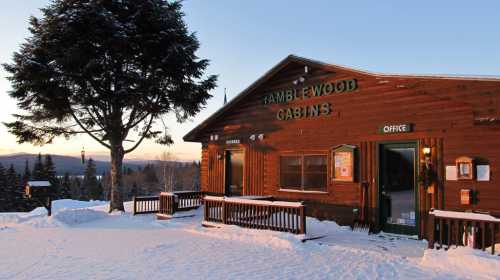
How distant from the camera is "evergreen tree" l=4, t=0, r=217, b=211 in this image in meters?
14.7

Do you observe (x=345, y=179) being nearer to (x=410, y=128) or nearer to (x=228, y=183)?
(x=410, y=128)

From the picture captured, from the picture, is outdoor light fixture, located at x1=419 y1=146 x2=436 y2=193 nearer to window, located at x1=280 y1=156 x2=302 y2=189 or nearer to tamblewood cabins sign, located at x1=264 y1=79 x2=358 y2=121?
tamblewood cabins sign, located at x1=264 y1=79 x2=358 y2=121

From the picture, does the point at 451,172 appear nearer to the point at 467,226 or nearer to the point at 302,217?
the point at 467,226

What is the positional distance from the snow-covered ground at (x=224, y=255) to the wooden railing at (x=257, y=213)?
0.31 m

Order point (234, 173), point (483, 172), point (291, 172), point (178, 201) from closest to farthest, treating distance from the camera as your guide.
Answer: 1. point (483, 172)
2. point (291, 172)
3. point (178, 201)
4. point (234, 173)

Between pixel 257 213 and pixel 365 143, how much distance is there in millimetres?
3475

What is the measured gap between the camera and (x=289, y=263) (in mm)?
7262

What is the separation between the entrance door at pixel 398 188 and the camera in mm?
9492

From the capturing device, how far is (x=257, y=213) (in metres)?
10.0

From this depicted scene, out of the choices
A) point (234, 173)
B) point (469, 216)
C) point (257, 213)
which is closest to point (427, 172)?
point (469, 216)

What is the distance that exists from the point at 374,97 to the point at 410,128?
4.29ft

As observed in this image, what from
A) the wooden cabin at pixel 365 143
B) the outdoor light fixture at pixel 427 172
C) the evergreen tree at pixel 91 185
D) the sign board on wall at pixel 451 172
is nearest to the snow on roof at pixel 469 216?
the wooden cabin at pixel 365 143

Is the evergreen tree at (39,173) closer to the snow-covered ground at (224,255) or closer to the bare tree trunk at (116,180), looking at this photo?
the bare tree trunk at (116,180)

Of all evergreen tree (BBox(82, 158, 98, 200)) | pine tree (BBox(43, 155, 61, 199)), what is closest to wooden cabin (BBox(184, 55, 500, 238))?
pine tree (BBox(43, 155, 61, 199))
